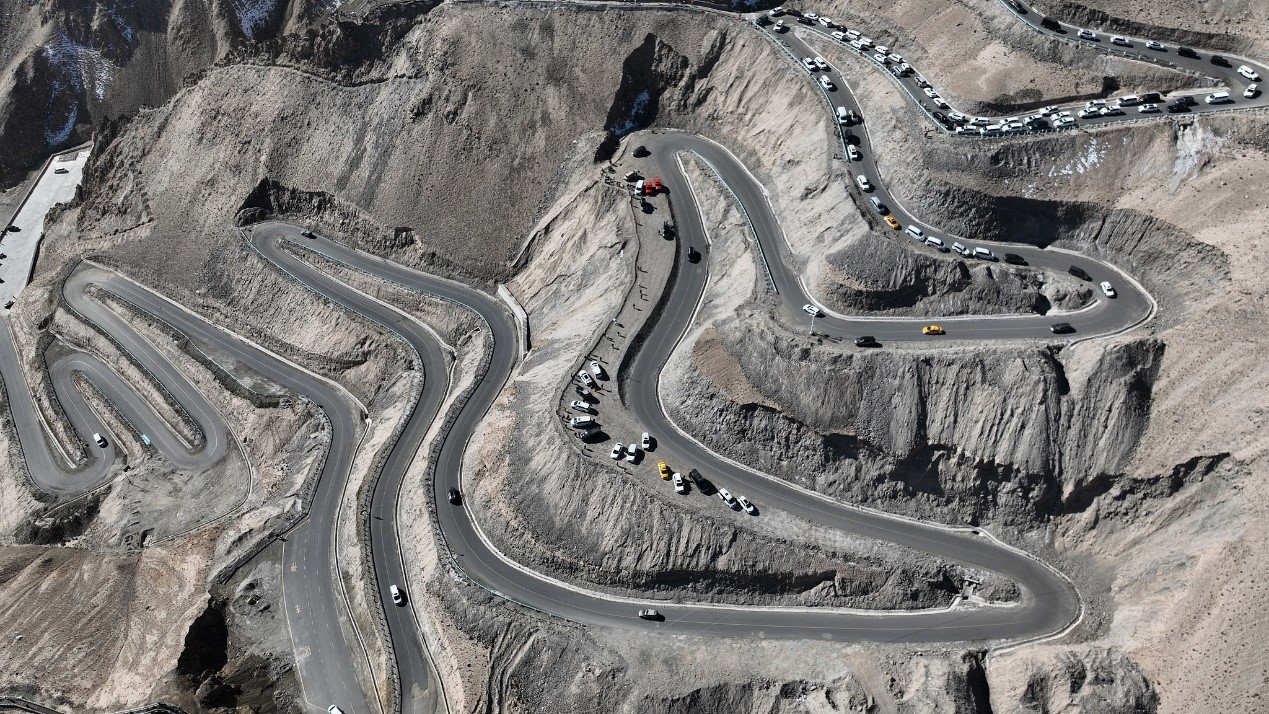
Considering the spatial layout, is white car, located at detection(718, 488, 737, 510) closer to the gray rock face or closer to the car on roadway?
the car on roadway

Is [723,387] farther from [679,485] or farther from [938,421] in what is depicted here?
[938,421]

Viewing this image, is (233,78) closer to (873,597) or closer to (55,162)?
(55,162)

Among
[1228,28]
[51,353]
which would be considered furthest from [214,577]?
[1228,28]

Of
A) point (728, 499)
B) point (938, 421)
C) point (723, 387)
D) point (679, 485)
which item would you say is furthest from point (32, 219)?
point (938, 421)

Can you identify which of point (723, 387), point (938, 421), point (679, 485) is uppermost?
point (723, 387)

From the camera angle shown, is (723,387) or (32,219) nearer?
(723,387)
